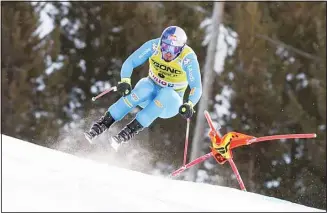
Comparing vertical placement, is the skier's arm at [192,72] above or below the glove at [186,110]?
above

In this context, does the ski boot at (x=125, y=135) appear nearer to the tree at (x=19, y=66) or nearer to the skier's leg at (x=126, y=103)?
the skier's leg at (x=126, y=103)

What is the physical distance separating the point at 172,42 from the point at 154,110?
2.04 feet

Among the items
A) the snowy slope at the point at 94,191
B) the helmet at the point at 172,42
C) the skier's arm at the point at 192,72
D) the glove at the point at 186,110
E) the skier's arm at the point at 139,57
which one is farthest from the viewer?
the skier's arm at the point at 139,57

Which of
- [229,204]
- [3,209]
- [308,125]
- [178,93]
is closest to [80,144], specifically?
[178,93]

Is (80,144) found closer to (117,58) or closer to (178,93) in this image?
(178,93)

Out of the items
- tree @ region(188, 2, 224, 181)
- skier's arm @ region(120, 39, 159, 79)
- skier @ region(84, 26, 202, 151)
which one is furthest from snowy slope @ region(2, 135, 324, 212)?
tree @ region(188, 2, 224, 181)

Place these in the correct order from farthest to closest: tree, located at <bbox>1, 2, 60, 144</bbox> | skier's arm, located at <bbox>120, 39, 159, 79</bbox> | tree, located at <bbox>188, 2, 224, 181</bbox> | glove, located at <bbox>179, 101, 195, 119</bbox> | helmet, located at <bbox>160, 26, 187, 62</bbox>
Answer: tree, located at <bbox>1, 2, 60, 144</bbox>
tree, located at <bbox>188, 2, 224, 181</bbox>
skier's arm, located at <bbox>120, 39, 159, 79</bbox>
helmet, located at <bbox>160, 26, 187, 62</bbox>
glove, located at <bbox>179, 101, 195, 119</bbox>

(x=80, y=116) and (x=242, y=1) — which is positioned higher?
(x=242, y=1)

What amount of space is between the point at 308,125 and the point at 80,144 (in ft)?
18.7

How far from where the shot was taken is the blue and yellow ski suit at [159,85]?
556 centimetres

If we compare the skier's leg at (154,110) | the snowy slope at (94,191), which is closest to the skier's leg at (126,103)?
the skier's leg at (154,110)

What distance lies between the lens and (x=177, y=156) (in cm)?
1289

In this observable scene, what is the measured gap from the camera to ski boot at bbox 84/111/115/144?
5602 millimetres

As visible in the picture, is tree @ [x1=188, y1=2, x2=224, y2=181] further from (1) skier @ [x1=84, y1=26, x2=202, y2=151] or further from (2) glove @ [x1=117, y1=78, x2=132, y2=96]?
(2) glove @ [x1=117, y1=78, x2=132, y2=96]
